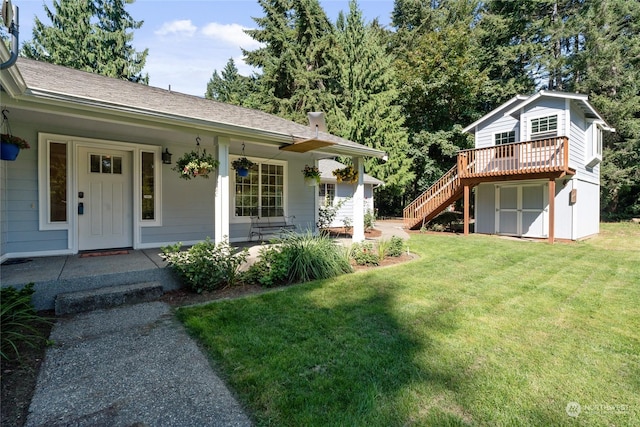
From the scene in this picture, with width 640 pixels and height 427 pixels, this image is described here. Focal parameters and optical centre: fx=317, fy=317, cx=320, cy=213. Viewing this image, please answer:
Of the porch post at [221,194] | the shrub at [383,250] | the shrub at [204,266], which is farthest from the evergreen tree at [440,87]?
the shrub at [204,266]

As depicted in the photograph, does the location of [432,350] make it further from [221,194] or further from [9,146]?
[9,146]

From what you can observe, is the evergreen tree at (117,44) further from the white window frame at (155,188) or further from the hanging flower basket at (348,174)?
the hanging flower basket at (348,174)

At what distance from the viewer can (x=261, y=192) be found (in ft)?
27.5

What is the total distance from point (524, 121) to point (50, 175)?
46.7 ft

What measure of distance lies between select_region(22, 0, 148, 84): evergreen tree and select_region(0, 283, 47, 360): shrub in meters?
20.8

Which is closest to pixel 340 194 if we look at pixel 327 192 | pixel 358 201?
pixel 327 192

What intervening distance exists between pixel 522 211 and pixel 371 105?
10.3 meters

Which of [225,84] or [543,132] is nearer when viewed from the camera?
[543,132]

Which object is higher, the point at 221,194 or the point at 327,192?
the point at 327,192

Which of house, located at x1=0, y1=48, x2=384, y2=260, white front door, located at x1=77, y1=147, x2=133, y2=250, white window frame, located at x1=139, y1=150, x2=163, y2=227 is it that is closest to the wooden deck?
house, located at x1=0, y1=48, x2=384, y2=260

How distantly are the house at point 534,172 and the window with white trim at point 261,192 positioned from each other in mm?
7465

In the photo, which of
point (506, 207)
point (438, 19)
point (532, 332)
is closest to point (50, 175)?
point (532, 332)

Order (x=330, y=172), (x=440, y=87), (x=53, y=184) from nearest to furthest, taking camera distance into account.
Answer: (x=53, y=184), (x=330, y=172), (x=440, y=87)

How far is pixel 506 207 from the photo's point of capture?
12.5m
